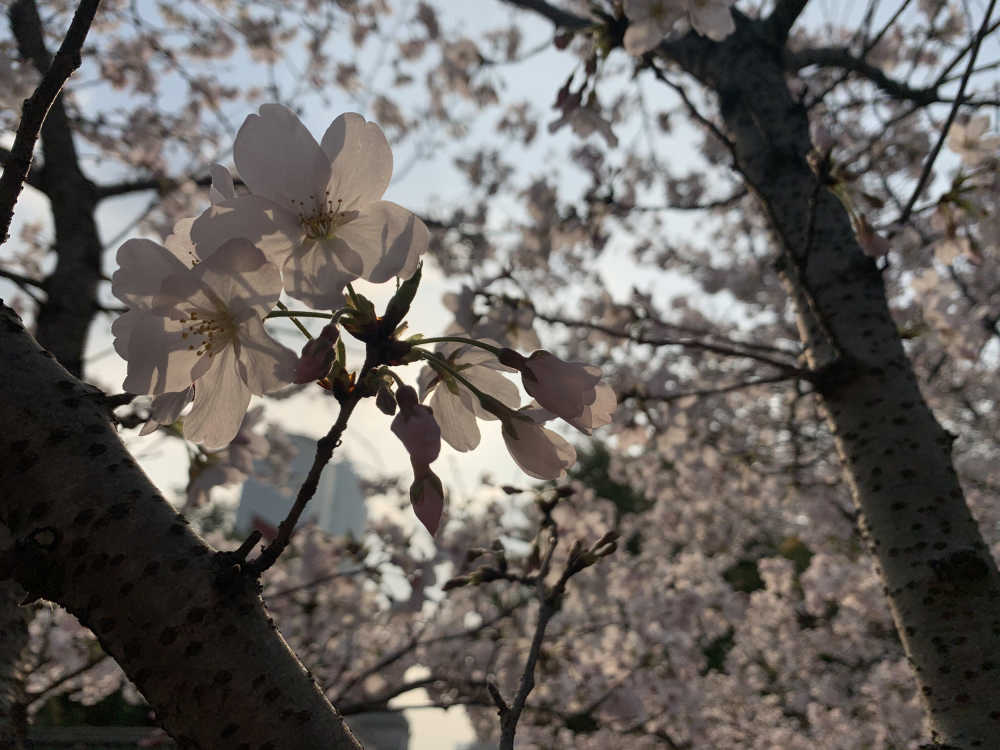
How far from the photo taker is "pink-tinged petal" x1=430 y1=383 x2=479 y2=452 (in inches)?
38.4

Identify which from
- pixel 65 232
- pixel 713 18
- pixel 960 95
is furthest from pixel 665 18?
pixel 65 232

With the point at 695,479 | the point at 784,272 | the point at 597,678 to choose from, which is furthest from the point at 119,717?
the point at 784,272

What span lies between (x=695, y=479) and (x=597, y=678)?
236 centimetres

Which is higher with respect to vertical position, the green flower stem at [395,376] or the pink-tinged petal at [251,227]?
the pink-tinged petal at [251,227]

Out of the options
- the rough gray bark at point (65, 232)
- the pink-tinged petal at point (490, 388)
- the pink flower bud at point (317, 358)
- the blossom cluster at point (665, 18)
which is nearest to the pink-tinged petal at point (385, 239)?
the pink flower bud at point (317, 358)

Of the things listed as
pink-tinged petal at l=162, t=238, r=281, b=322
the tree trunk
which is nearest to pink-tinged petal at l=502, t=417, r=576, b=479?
pink-tinged petal at l=162, t=238, r=281, b=322

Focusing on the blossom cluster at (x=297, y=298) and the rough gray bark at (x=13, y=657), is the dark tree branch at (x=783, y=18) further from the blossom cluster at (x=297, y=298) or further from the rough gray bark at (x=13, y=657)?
the rough gray bark at (x=13, y=657)

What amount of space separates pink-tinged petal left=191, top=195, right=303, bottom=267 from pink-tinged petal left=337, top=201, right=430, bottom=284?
0.07 m

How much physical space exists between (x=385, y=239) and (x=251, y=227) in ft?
0.55

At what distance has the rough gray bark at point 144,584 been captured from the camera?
2.14ft

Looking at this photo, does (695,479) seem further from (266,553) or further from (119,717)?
(119,717)

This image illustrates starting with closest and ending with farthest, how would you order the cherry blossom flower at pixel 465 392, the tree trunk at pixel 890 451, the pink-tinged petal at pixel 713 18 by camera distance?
1. the cherry blossom flower at pixel 465 392
2. the tree trunk at pixel 890 451
3. the pink-tinged petal at pixel 713 18

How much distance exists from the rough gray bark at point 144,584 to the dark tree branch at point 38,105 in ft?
0.67

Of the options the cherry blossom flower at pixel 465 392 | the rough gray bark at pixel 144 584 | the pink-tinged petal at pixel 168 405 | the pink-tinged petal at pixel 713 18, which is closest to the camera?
the rough gray bark at pixel 144 584
